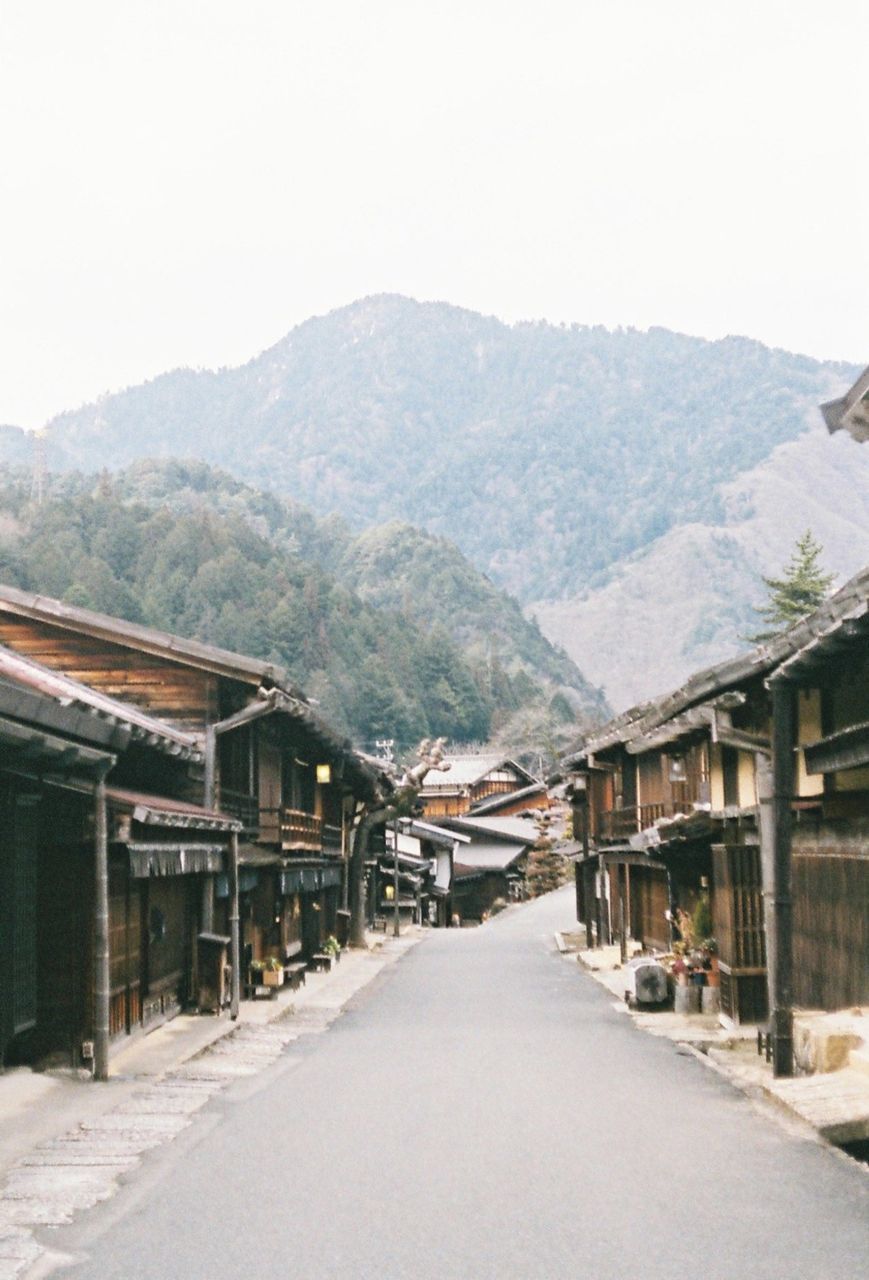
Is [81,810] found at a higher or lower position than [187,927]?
higher

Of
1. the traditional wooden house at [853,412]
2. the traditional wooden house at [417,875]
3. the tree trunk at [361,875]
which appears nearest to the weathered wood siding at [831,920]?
the traditional wooden house at [853,412]

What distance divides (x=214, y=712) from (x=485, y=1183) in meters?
17.0

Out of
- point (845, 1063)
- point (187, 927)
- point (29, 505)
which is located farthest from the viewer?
point (29, 505)

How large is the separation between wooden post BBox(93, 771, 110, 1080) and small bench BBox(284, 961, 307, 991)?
13851mm

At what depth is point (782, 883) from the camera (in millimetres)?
16359

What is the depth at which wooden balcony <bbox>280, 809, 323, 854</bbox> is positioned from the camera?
3198cm

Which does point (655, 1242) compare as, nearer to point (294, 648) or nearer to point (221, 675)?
point (221, 675)

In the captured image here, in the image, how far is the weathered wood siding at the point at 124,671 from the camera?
1075 inches

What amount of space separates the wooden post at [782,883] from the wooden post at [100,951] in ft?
23.1

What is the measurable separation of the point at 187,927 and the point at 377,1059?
602cm

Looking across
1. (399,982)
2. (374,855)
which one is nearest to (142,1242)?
(399,982)

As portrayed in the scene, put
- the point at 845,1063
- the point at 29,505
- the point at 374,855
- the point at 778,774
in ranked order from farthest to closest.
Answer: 1. the point at 29,505
2. the point at 374,855
3. the point at 778,774
4. the point at 845,1063

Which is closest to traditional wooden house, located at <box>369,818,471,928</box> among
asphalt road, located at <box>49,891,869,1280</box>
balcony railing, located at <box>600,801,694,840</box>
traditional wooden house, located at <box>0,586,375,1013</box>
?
balcony railing, located at <box>600,801,694,840</box>

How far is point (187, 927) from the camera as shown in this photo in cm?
2462
